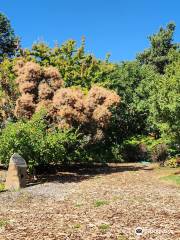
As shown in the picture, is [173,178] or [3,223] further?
[173,178]

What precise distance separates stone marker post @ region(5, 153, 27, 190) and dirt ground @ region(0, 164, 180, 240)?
713 millimetres

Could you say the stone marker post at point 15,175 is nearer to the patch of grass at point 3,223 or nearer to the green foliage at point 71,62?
the patch of grass at point 3,223

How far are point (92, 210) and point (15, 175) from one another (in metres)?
6.58

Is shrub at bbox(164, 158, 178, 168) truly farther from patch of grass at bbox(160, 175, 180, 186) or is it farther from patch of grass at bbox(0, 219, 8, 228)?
patch of grass at bbox(0, 219, 8, 228)

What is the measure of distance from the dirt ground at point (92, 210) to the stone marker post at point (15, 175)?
713mm

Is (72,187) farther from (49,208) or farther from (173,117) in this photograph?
(173,117)

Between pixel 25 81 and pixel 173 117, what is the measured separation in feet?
30.0

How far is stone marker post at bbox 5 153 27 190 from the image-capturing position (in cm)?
1984

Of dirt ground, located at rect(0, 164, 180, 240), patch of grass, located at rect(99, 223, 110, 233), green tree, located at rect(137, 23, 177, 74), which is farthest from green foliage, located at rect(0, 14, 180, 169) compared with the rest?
green tree, located at rect(137, 23, 177, 74)

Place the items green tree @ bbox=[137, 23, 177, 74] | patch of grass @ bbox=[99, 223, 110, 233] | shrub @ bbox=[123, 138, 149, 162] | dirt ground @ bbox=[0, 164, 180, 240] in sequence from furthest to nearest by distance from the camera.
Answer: green tree @ bbox=[137, 23, 177, 74] < shrub @ bbox=[123, 138, 149, 162] < patch of grass @ bbox=[99, 223, 110, 233] < dirt ground @ bbox=[0, 164, 180, 240]

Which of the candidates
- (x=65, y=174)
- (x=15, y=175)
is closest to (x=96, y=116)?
(x=65, y=174)

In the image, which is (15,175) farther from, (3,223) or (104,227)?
(104,227)

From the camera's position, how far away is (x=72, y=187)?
793 inches

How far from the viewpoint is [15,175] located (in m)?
19.9
